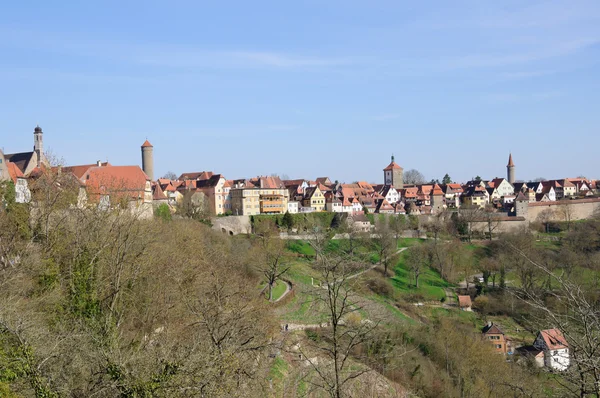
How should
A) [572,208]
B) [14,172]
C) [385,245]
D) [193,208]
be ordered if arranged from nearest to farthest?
[14,172] < [385,245] < [193,208] < [572,208]

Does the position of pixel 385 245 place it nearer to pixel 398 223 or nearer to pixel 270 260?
pixel 398 223

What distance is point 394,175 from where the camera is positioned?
93.0 metres

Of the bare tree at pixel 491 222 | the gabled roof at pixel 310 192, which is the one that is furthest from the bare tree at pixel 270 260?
the bare tree at pixel 491 222

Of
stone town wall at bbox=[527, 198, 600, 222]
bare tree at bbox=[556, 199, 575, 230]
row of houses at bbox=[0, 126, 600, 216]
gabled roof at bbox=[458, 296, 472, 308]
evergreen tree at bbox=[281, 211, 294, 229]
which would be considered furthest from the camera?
stone town wall at bbox=[527, 198, 600, 222]

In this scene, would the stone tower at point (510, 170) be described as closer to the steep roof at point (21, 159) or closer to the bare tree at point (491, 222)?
the bare tree at point (491, 222)

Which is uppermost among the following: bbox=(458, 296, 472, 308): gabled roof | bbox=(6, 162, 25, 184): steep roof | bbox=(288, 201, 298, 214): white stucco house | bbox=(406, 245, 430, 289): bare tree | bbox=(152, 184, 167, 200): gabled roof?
bbox=(6, 162, 25, 184): steep roof

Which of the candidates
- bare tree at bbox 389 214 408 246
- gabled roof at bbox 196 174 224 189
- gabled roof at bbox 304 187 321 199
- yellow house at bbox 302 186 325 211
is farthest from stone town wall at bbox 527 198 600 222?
gabled roof at bbox 196 174 224 189

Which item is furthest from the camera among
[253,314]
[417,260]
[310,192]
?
[310,192]

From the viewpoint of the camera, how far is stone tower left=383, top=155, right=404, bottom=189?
92.9 meters

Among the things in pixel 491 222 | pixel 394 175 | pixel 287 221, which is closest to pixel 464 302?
pixel 287 221

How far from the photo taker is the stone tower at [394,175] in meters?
92.9

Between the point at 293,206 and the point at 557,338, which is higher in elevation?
the point at 293,206

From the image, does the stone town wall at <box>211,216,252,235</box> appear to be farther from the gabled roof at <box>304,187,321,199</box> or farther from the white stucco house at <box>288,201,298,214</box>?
the gabled roof at <box>304,187,321,199</box>

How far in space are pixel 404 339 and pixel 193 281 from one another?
413 inches
